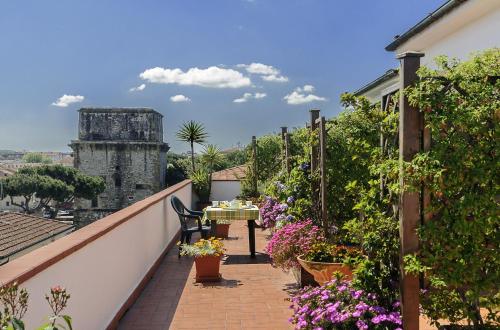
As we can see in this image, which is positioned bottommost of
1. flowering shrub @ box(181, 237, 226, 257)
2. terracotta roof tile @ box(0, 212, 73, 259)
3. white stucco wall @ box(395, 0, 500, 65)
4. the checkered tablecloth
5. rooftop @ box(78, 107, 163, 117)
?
terracotta roof tile @ box(0, 212, 73, 259)

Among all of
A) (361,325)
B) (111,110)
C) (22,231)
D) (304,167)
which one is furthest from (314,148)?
(111,110)

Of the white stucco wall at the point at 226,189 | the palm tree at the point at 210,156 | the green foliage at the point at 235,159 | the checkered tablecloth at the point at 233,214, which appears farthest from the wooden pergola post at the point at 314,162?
the green foliage at the point at 235,159

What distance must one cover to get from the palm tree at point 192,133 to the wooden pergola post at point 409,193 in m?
16.3

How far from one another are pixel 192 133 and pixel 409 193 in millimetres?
16600

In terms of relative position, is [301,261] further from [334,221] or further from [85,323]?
[85,323]

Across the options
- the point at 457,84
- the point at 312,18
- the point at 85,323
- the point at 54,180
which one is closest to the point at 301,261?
the point at 85,323

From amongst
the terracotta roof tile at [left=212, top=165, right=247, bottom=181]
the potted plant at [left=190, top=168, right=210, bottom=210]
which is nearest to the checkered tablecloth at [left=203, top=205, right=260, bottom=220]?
the potted plant at [left=190, top=168, right=210, bottom=210]

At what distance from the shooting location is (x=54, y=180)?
1774 inches

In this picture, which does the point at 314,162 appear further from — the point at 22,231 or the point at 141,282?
the point at 22,231

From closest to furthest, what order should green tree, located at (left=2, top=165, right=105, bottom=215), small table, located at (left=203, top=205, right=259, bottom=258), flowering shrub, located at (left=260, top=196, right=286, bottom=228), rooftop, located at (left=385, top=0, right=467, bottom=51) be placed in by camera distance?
1. rooftop, located at (left=385, top=0, right=467, bottom=51)
2. small table, located at (left=203, top=205, right=259, bottom=258)
3. flowering shrub, located at (left=260, top=196, right=286, bottom=228)
4. green tree, located at (left=2, top=165, right=105, bottom=215)

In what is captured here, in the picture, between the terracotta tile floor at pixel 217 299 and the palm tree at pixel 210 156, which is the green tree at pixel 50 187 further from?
the terracotta tile floor at pixel 217 299

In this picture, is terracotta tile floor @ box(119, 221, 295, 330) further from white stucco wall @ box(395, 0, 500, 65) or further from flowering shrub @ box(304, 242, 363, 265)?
white stucco wall @ box(395, 0, 500, 65)

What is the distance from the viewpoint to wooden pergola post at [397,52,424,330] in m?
2.88

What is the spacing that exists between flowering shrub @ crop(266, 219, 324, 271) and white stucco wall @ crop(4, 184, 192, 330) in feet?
5.74
